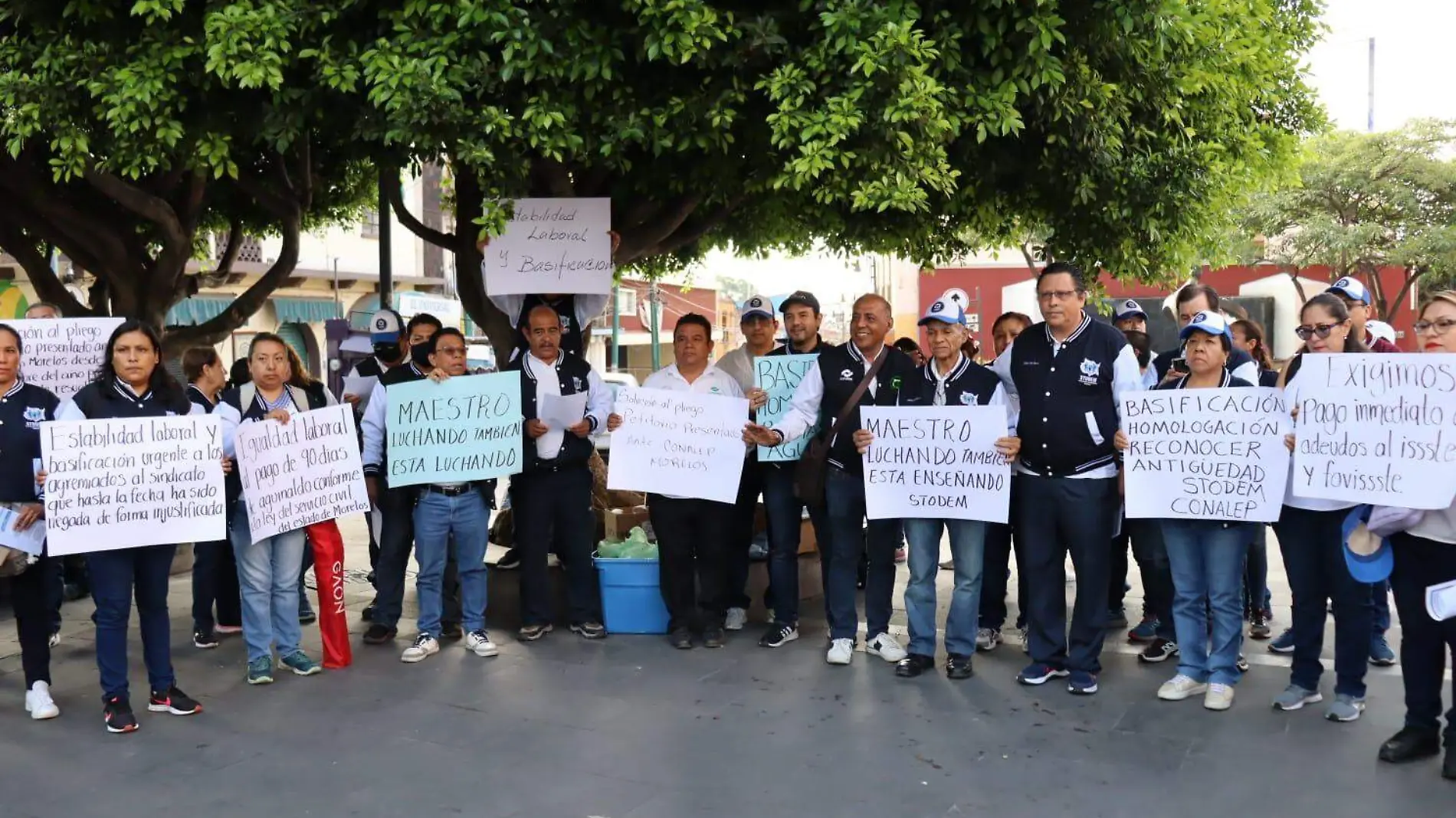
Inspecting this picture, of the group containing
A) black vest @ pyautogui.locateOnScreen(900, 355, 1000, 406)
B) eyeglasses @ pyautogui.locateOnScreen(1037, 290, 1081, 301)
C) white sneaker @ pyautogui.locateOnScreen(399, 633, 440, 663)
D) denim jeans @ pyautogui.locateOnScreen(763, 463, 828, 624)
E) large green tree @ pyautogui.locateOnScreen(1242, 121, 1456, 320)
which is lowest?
white sneaker @ pyautogui.locateOnScreen(399, 633, 440, 663)

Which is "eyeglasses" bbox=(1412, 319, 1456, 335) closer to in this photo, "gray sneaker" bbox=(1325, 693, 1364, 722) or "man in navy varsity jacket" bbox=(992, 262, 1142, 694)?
"man in navy varsity jacket" bbox=(992, 262, 1142, 694)

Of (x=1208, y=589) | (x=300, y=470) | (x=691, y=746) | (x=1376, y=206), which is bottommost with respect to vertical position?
(x=691, y=746)

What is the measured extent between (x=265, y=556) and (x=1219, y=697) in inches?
191

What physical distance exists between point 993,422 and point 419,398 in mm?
3165

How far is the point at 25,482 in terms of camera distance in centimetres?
577

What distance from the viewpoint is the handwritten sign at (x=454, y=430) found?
700 centimetres

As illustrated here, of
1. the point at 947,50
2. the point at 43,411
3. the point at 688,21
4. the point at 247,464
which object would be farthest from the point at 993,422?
the point at 43,411

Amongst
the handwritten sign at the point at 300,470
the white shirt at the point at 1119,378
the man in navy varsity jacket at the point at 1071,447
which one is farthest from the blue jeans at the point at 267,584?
the white shirt at the point at 1119,378

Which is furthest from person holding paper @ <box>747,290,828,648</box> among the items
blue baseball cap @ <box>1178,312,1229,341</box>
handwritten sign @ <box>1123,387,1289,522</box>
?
blue baseball cap @ <box>1178,312,1229,341</box>

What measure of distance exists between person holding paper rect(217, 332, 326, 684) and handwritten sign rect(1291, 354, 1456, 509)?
498 cm

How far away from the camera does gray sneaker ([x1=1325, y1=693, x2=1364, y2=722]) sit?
222 inches

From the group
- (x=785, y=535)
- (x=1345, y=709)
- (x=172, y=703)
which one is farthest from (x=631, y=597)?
(x=1345, y=709)

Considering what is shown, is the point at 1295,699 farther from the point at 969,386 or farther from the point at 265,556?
the point at 265,556

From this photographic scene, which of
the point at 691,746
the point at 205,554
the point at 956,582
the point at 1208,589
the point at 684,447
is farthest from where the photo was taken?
the point at 205,554
